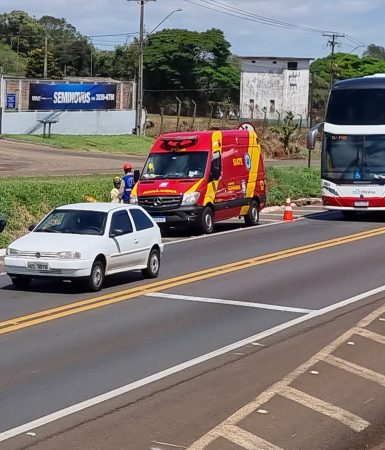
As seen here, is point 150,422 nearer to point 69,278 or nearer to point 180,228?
point 69,278

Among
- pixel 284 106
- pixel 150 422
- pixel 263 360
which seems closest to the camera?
pixel 150 422

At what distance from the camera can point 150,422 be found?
8.94 meters

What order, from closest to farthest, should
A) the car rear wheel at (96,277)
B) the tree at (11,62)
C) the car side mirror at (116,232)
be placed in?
the car rear wheel at (96,277) → the car side mirror at (116,232) → the tree at (11,62)

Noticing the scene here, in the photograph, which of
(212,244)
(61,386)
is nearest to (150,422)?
(61,386)

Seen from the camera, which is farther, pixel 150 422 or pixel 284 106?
pixel 284 106

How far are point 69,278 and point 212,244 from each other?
9143 millimetres

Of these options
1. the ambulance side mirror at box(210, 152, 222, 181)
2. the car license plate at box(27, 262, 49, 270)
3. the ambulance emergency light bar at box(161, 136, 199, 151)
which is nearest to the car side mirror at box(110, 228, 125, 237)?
the car license plate at box(27, 262, 49, 270)

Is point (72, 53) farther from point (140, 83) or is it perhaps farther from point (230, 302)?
point (230, 302)

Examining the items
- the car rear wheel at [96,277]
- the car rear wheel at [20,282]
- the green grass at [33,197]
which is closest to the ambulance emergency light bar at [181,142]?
the green grass at [33,197]

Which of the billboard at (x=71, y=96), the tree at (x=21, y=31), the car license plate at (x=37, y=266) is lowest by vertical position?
the car license plate at (x=37, y=266)

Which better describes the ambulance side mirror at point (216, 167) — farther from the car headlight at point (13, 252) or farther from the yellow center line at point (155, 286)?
the car headlight at point (13, 252)

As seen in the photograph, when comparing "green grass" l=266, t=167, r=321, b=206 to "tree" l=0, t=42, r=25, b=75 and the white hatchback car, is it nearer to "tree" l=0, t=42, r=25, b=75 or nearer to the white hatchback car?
the white hatchback car

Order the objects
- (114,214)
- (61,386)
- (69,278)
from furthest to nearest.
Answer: (114,214) < (69,278) < (61,386)

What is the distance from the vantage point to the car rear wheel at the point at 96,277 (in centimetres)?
1675
